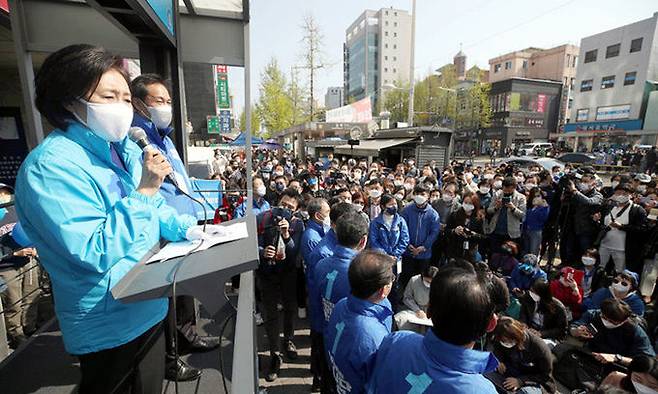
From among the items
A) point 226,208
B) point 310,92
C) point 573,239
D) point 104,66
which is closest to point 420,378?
point 104,66

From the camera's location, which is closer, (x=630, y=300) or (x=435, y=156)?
(x=630, y=300)

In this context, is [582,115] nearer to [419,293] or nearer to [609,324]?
[609,324]

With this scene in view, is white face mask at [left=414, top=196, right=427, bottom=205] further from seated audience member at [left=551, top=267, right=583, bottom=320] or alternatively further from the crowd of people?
seated audience member at [left=551, top=267, right=583, bottom=320]

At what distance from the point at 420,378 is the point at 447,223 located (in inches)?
197

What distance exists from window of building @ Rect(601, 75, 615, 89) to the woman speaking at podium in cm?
4665

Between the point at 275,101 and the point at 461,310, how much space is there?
30.7 metres

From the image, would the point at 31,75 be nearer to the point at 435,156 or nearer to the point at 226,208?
the point at 226,208

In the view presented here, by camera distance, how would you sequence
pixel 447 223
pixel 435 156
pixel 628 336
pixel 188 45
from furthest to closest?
pixel 435 156
pixel 447 223
pixel 188 45
pixel 628 336

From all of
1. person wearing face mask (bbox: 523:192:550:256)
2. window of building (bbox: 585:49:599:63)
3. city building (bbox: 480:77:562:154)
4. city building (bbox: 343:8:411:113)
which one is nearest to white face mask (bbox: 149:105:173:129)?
person wearing face mask (bbox: 523:192:550:256)

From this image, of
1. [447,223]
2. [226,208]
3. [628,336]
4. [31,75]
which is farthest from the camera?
[447,223]

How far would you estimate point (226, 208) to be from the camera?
4.72 m

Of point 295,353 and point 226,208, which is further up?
point 226,208

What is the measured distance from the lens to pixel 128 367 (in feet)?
4.55

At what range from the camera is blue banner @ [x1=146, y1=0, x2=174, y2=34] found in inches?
96.4
